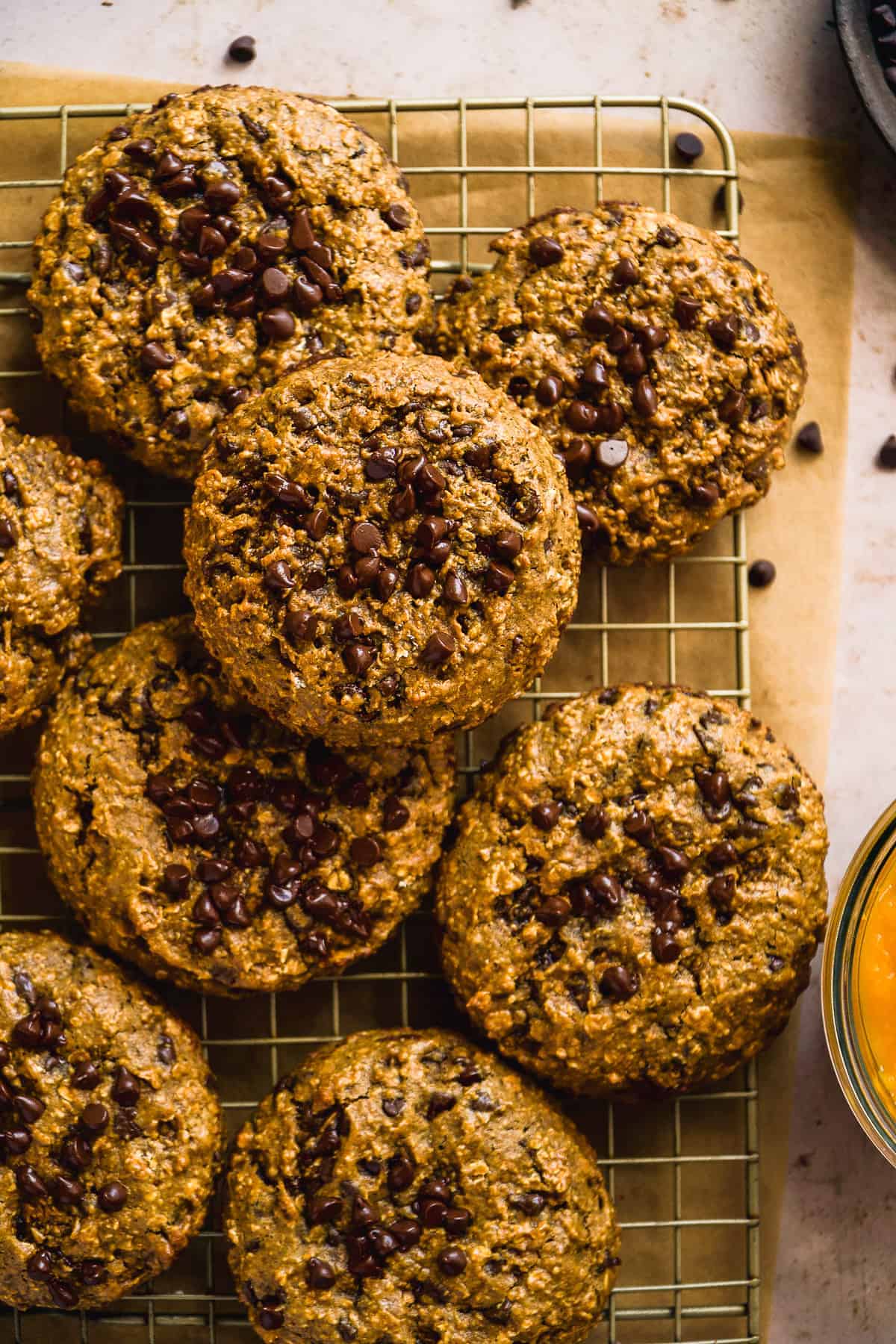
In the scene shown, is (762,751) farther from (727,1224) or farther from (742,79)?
(742,79)

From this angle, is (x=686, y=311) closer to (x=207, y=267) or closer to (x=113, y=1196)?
(x=207, y=267)

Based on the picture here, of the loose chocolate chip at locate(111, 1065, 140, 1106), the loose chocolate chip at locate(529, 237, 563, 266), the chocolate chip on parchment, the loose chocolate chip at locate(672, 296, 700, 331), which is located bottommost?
the loose chocolate chip at locate(111, 1065, 140, 1106)

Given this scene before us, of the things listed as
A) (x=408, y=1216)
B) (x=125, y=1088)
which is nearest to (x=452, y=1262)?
(x=408, y=1216)

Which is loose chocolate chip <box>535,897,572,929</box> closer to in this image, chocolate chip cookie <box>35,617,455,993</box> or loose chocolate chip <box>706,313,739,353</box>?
chocolate chip cookie <box>35,617,455,993</box>

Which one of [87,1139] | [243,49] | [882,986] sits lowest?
[87,1139]

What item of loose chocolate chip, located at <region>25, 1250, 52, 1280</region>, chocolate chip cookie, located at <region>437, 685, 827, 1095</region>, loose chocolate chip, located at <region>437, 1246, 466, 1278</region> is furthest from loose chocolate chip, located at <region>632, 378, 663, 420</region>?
loose chocolate chip, located at <region>25, 1250, 52, 1280</region>
